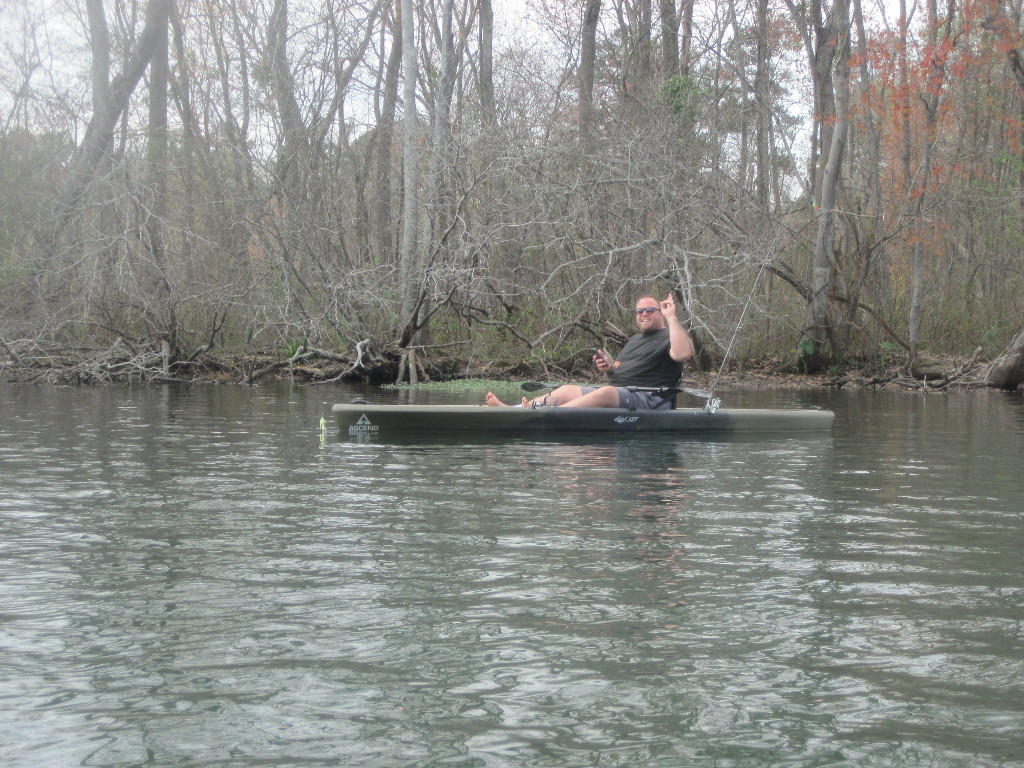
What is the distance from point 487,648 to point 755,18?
25.0 metres

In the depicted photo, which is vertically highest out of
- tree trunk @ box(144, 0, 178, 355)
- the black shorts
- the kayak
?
tree trunk @ box(144, 0, 178, 355)

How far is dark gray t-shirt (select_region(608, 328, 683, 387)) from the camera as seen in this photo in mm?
10062

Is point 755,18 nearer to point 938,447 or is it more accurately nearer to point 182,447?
point 938,447

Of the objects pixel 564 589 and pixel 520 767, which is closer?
pixel 520 767

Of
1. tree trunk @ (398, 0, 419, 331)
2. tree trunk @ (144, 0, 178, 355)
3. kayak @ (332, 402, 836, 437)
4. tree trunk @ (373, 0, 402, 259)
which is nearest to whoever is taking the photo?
kayak @ (332, 402, 836, 437)

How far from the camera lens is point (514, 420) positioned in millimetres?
9992

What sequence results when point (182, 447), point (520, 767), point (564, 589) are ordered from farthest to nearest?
point (182, 447) < point (564, 589) < point (520, 767)

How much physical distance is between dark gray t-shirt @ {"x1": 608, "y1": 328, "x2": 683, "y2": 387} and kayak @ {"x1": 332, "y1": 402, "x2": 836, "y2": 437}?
0.30m

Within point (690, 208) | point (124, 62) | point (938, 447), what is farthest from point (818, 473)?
point (124, 62)

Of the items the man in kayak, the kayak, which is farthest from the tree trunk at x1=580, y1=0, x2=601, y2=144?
the kayak

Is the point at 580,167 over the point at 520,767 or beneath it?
over

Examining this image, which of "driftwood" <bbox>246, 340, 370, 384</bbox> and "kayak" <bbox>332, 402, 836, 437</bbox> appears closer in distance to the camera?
"kayak" <bbox>332, 402, 836, 437</bbox>

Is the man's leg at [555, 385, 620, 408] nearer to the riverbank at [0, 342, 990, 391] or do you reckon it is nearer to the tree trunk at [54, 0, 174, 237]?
the riverbank at [0, 342, 990, 391]

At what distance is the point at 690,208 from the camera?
1839 cm
